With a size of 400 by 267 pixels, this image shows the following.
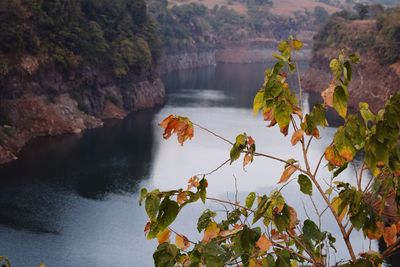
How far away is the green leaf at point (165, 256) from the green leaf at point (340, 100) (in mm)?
2590

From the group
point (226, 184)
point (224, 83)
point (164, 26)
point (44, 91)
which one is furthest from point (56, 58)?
point (164, 26)

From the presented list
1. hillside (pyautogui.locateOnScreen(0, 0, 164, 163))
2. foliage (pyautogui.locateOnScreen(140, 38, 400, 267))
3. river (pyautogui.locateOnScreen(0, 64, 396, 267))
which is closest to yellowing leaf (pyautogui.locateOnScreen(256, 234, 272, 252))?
foliage (pyautogui.locateOnScreen(140, 38, 400, 267))

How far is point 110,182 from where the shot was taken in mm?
60156

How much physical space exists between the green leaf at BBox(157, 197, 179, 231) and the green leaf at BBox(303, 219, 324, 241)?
6.53ft

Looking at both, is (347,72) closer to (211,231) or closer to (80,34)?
(211,231)

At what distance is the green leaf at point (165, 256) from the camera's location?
7719 millimetres

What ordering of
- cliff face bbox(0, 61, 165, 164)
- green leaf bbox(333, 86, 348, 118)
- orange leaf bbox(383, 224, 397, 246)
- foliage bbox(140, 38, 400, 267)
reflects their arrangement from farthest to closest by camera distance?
cliff face bbox(0, 61, 165, 164)
orange leaf bbox(383, 224, 397, 246)
green leaf bbox(333, 86, 348, 118)
foliage bbox(140, 38, 400, 267)

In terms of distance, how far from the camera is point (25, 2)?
8062cm

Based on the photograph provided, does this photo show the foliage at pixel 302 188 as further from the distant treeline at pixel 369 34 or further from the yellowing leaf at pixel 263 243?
the distant treeline at pixel 369 34

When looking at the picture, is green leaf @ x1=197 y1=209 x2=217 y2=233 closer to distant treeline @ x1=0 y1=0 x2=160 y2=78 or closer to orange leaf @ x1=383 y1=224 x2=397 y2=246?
orange leaf @ x1=383 y1=224 x2=397 y2=246

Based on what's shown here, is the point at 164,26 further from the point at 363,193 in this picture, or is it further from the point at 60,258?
the point at 363,193

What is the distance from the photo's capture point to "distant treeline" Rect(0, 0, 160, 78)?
77688 mm

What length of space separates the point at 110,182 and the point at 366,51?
232ft

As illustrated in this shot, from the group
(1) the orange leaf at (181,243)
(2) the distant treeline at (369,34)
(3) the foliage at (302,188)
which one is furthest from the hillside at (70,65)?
(3) the foliage at (302,188)
